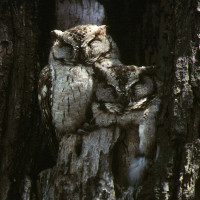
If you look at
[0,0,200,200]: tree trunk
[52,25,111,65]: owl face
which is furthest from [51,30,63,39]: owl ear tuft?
[0,0,200,200]: tree trunk

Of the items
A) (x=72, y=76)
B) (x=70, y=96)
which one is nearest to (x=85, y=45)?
(x=72, y=76)

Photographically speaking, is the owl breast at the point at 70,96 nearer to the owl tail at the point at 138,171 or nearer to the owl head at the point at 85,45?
the owl head at the point at 85,45

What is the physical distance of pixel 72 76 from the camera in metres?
2.00

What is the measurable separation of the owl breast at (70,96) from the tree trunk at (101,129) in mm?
117

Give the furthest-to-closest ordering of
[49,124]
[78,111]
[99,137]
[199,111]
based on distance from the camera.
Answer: [49,124], [78,111], [99,137], [199,111]

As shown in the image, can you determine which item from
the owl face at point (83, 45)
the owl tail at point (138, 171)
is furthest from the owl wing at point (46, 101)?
the owl tail at point (138, 171)

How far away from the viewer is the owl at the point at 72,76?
1987mm

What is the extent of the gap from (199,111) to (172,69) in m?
0.23

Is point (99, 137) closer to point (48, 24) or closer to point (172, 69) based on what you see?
point (172, 69)

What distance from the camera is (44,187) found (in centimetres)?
195

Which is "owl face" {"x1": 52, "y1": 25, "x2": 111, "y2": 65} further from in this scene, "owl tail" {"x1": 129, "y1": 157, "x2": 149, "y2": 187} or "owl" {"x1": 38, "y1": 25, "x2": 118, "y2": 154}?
"owl tail" {"x1": 129, "y1": 157, "x2": 149, "y2": 187}

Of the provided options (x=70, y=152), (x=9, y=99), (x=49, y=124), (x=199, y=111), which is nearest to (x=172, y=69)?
(x=199, y=111)

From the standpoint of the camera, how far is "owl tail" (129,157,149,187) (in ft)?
5.97

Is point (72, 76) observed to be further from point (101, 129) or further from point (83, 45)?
point (101, 129)
